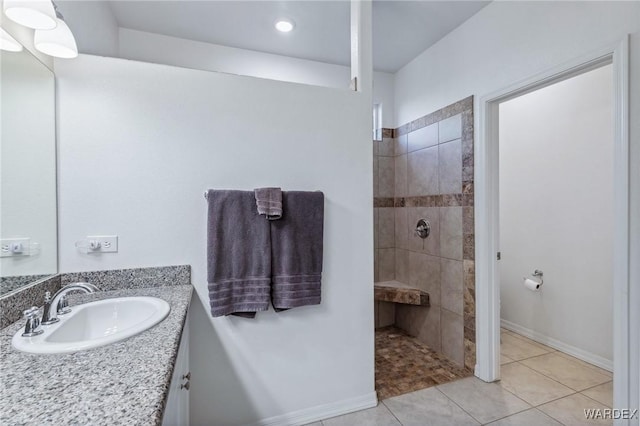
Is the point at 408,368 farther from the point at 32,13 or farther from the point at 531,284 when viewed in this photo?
the point at 32,13

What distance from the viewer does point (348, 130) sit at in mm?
1871

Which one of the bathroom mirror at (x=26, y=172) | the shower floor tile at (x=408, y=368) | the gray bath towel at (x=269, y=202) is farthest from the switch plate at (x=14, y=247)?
the shower floor tile at (x=408, y=368)

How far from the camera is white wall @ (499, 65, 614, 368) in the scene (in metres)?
2.35

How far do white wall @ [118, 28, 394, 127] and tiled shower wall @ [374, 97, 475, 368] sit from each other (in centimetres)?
55

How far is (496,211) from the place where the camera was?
2.19 m

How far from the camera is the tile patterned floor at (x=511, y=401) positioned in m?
1.78

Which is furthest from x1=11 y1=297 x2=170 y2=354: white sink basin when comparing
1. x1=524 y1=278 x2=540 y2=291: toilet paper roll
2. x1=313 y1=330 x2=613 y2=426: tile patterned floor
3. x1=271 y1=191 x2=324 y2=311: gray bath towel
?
x1=524 y1=278 x2=540 y2=291: toilet paper roll

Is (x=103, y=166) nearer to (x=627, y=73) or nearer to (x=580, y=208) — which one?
(x=627, y=73)

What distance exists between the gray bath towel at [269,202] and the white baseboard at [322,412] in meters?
1.17

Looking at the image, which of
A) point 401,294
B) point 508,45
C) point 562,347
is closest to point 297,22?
point 508,45

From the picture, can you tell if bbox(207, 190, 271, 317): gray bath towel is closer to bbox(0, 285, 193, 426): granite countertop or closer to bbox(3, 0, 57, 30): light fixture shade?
bbox(0, 285, 193, 426): granite countertop

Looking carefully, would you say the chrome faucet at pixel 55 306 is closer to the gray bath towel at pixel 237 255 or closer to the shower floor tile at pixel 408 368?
the gray bath towel at pixel 237 255

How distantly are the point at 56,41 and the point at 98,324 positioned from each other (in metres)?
1.17

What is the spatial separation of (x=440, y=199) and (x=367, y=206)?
99cm
